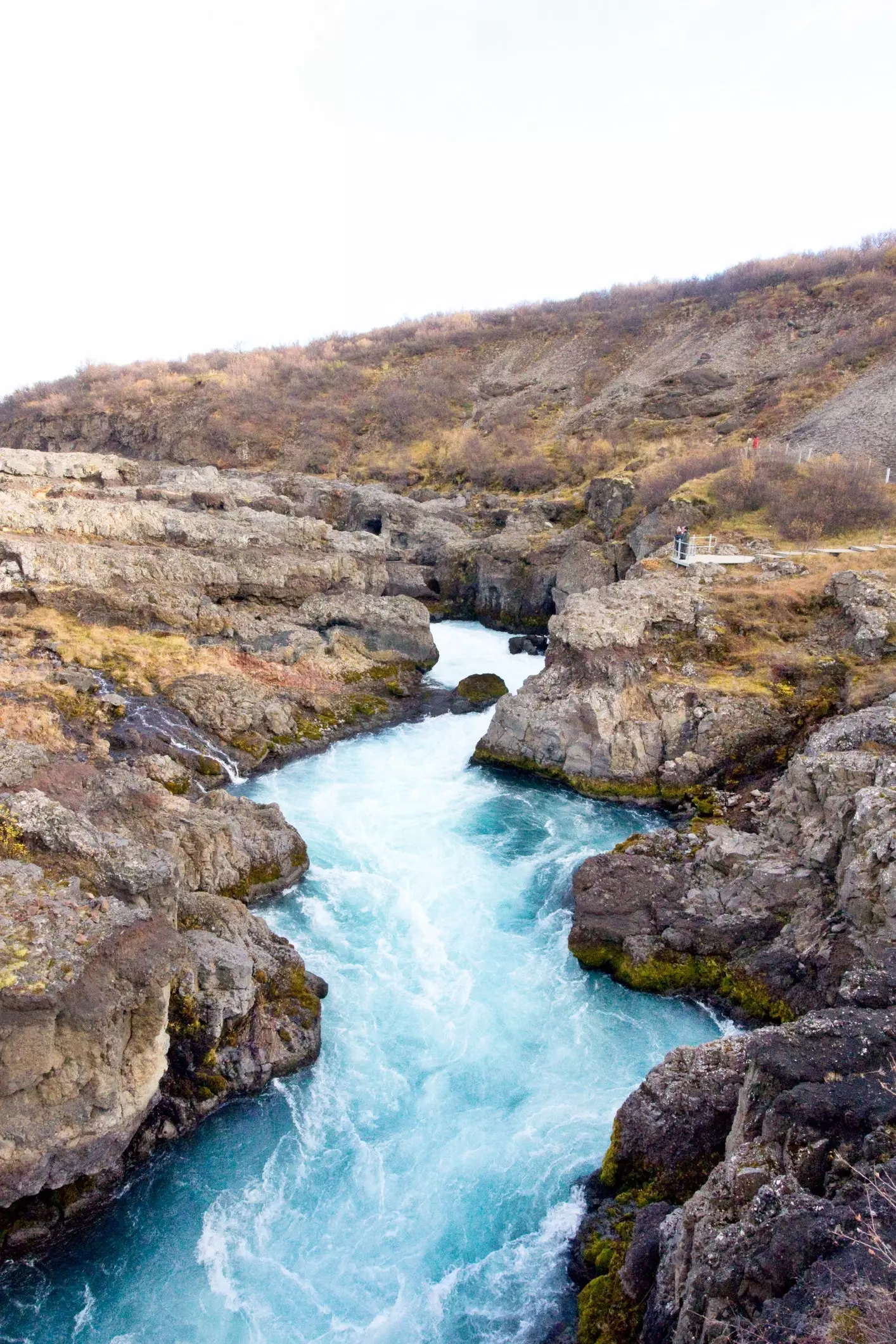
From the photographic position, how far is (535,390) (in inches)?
2473

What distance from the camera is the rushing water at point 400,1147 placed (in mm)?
8961

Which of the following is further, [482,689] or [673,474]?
[673,474]

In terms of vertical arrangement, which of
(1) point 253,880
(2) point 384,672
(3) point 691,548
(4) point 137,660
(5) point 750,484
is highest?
(5) point 750,484

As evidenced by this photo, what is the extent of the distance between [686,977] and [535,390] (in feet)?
185

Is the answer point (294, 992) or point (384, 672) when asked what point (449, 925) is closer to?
point (294, 992)

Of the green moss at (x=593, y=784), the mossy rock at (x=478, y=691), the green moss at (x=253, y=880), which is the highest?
the mossy rock at (x=478, y=691)

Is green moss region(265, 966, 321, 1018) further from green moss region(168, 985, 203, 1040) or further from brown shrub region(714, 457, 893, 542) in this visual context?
brown shrub region(714, 457, 893, 542)

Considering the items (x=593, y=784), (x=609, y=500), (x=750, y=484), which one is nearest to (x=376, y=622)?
(x=593, y=784)

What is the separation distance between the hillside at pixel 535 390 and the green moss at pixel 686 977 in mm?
30287

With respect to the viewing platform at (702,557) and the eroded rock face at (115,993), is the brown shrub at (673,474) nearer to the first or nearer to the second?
the viewing platform at (702,557)

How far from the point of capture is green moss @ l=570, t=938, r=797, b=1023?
503 inches

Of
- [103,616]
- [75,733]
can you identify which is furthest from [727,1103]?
[103,616]

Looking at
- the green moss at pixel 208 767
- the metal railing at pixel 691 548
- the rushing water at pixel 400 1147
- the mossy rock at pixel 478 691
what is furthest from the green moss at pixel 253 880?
the metal railing at pixel 691 548

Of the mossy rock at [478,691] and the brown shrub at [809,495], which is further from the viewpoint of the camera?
the brown shrub at [809,495]
